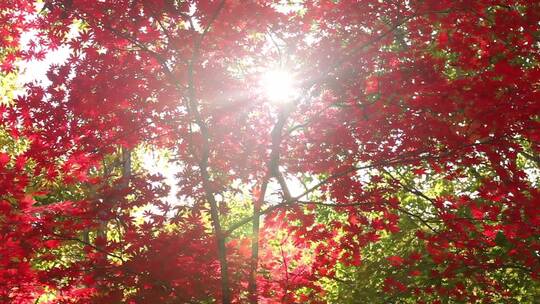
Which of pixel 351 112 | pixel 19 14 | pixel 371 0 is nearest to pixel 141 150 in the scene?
pixel 19 14

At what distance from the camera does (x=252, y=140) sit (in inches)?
221

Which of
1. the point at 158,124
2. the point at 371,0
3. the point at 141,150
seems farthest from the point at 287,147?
the point at 141,150

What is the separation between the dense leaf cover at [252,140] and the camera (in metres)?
3.92

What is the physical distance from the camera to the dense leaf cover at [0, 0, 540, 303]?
392 centimetres

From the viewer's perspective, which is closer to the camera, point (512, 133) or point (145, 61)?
point (512, 133)

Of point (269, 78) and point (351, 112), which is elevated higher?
point (269, 78)

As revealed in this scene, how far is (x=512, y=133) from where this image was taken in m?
3.65

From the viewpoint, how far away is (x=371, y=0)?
484cm

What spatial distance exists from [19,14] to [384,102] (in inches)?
212

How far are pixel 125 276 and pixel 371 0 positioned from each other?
4144mm

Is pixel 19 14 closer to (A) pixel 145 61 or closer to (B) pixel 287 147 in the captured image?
(A) pixel 145 61

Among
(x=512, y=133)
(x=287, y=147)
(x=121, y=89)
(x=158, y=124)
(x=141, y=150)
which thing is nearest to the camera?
(x=512, y=133)

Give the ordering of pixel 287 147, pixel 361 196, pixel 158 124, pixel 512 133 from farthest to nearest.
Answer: pixel 287 147, pixel 158 124, pixel 361 196, pixel 512 133

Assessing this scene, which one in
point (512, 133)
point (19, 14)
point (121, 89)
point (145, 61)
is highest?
point (19, 14)
